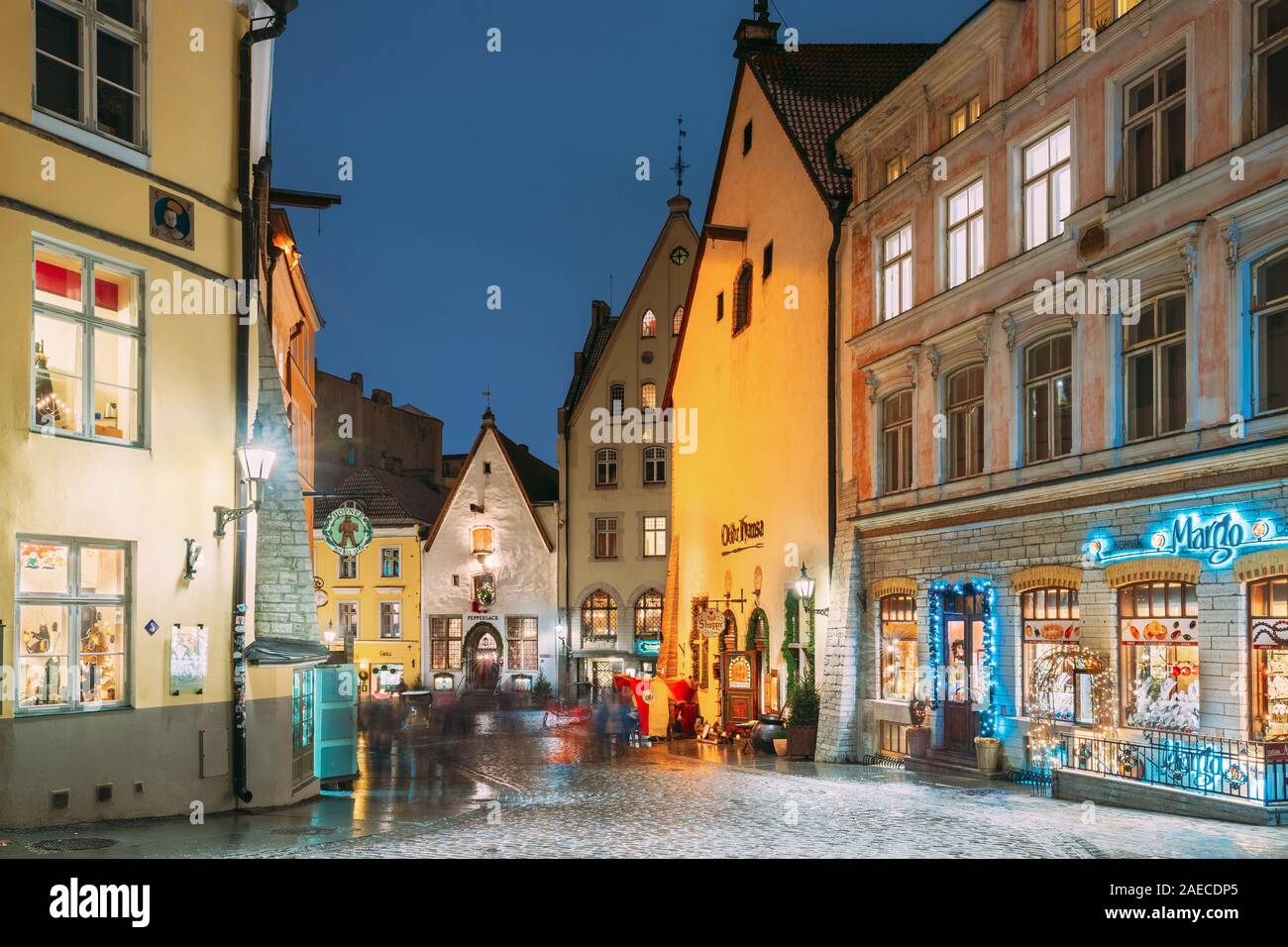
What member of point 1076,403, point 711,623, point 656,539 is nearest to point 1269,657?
point 1076,403

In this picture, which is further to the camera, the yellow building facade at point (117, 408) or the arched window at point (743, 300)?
the arched window at point (743, 300)

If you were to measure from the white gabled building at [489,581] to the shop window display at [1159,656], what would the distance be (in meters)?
36.0

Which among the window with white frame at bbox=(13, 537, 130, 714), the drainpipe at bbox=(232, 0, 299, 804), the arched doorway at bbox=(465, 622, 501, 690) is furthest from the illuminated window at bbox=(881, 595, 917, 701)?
the arched doorway at bbox=(465, 622, 501, 690)

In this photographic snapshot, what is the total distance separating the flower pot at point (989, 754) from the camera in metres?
20.7

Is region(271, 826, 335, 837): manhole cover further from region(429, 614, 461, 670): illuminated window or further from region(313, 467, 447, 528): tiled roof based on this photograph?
region(313, 467, 447, 528): tiled roof

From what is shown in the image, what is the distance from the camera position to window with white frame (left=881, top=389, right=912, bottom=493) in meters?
24.5

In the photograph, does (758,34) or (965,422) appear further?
(758,34)

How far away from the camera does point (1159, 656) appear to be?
17.3 metres

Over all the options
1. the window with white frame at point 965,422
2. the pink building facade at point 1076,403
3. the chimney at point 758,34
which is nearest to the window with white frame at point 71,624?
the pink building facade at point 1076,403

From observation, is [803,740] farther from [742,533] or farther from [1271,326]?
[1271,326]

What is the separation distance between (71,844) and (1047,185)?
16.1 m

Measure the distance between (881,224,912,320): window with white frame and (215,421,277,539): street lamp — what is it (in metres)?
12.7

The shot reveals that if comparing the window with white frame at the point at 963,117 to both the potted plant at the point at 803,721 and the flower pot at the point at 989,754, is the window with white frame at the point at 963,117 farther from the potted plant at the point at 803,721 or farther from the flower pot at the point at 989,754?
the potted plant at the point at 803,721

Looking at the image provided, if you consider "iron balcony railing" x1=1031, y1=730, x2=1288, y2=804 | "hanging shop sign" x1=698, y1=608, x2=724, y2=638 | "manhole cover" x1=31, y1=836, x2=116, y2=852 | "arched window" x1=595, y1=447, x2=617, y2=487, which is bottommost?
"manhole cover" x1=31, y1=836, x2=116, y2=852
